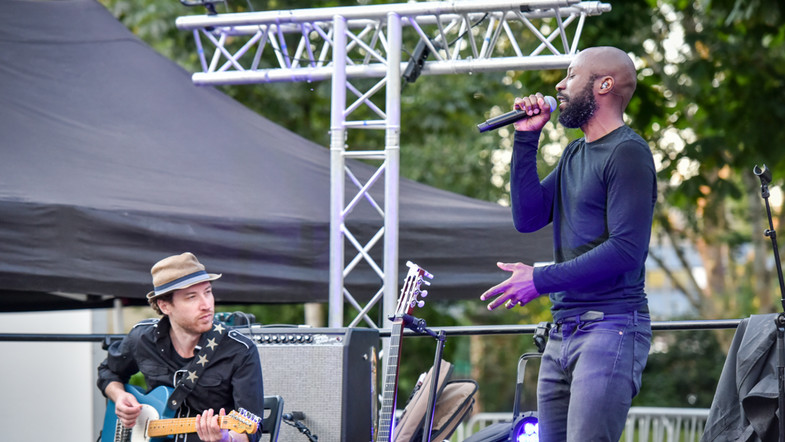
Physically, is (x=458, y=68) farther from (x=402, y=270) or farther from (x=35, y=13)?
(x=35, y=13)

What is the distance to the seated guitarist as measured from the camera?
12.6ft

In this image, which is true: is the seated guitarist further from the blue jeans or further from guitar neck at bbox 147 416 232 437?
the blue jeans

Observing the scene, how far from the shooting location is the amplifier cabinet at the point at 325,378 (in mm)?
4391

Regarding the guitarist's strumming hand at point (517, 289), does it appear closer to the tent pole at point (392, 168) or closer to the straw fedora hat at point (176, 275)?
the straw fedora hat at point (176, 275)

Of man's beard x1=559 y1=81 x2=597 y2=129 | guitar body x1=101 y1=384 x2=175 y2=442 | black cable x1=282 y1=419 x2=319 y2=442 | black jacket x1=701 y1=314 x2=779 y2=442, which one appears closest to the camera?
man's beard x1=559 y1=81 x2=597 y2=129

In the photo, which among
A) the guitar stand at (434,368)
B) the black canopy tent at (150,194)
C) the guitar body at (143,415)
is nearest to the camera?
the guitar stand at (434,368)

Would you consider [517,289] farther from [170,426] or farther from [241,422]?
[170,426]

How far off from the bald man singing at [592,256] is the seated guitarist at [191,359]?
1.43 metres

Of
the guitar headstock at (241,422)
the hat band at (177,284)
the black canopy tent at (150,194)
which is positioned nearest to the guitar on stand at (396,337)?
the guitar headstock at (241,422)

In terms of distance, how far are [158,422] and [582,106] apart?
2.22m

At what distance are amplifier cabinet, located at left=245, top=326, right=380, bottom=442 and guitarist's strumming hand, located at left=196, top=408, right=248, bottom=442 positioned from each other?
72 centimetres

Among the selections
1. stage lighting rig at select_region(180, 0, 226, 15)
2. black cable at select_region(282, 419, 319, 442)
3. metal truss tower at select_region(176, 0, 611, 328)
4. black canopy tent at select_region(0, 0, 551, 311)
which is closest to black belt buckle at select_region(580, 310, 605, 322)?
black cable at select_region(282, 419, 319, 442)

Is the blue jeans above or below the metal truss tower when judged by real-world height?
below

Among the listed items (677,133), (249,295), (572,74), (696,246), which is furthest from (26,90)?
(696,246)
